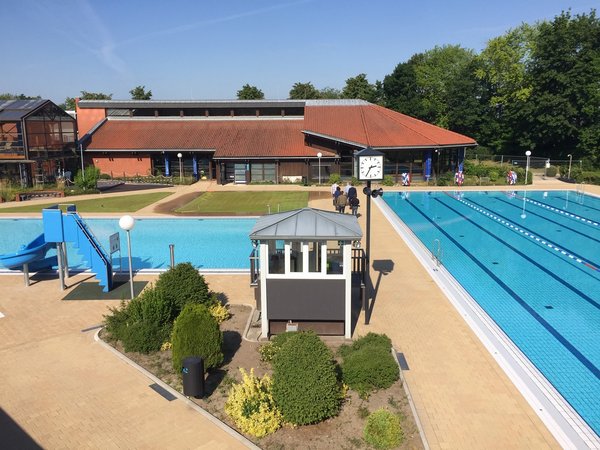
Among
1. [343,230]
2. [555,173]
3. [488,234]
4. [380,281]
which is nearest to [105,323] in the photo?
[343,230]

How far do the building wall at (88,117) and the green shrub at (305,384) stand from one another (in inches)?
1645

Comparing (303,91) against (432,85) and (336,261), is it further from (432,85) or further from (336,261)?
(336,261)

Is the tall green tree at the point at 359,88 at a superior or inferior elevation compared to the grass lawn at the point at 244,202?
superior

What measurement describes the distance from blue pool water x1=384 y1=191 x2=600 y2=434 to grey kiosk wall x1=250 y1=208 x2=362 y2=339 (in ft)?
13.5

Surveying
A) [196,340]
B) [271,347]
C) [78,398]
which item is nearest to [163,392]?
[196,340]

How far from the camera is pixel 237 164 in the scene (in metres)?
38.3

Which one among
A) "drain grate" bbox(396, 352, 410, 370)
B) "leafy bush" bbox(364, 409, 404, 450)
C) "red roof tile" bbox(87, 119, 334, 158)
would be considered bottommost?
"drain grate" bbox(396, 352, 410, 370)

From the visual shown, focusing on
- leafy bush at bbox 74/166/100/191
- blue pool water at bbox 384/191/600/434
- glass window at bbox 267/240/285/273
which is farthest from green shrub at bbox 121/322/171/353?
leafy bush at bbox 74/166/100/191

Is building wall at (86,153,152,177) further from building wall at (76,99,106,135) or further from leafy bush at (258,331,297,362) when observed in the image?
leafy bush at (258,331,297,362)

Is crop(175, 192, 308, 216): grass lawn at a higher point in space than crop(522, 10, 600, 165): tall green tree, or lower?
lower

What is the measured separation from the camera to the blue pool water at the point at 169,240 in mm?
17891

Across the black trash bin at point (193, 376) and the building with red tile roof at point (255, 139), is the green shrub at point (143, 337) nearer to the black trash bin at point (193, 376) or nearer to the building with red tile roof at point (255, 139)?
the black trash bin at point (193, 376)

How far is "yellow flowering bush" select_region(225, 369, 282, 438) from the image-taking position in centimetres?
738

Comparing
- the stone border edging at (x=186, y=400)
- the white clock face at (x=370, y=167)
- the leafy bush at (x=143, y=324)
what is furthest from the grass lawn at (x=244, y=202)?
the stone border edging at (x=186, y=400)
